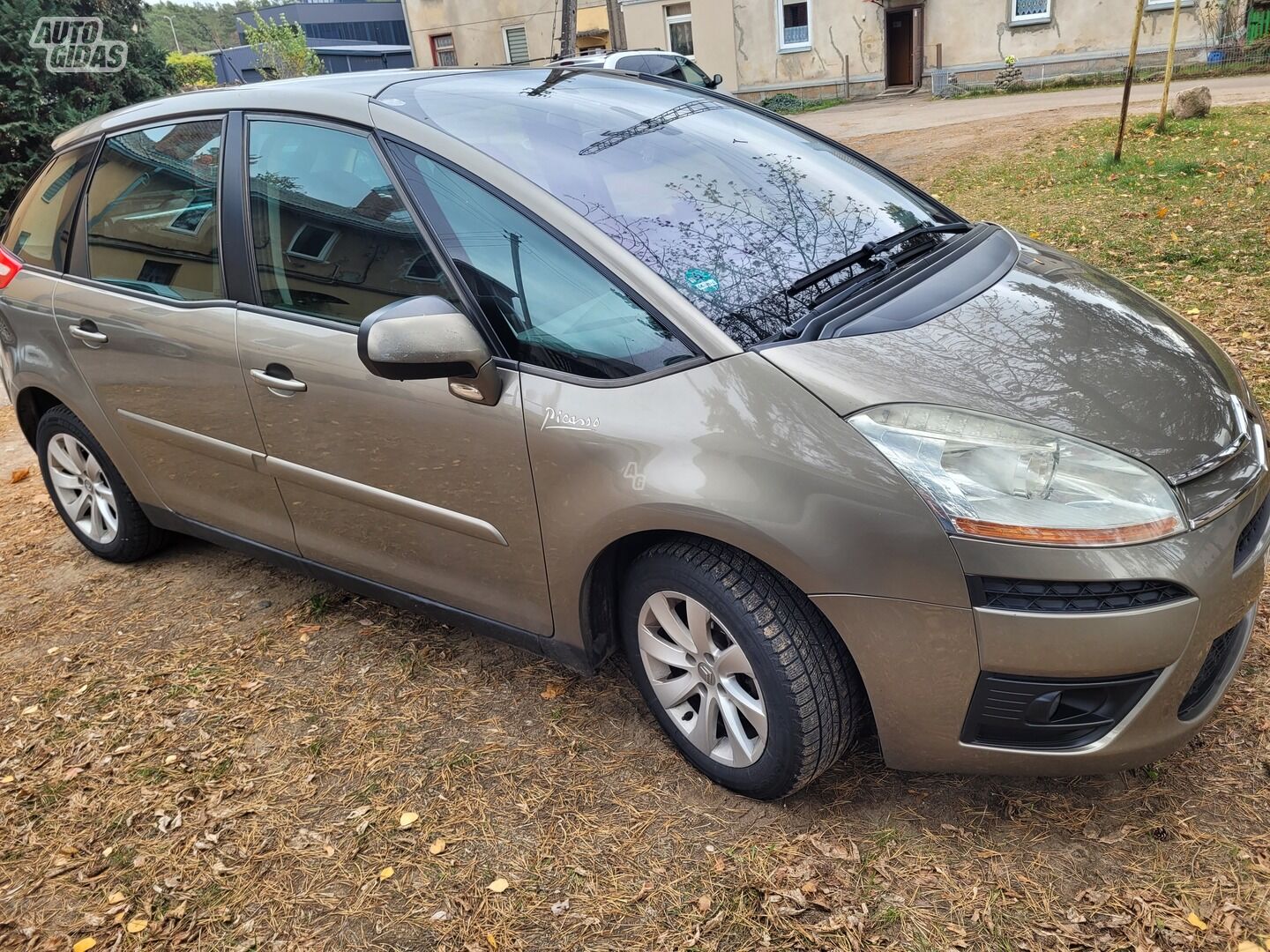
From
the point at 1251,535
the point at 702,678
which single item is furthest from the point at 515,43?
the point at 1251,535

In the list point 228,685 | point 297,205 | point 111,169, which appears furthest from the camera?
point 111,169

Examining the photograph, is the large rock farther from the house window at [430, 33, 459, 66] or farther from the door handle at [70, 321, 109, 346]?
the house window at [430, 33, 459, 66]

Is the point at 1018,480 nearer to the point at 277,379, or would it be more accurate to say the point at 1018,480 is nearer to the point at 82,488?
the point at 277,379

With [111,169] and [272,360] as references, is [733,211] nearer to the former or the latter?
[272,360]

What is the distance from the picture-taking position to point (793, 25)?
27.4 m

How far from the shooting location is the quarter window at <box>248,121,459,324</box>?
2615mm

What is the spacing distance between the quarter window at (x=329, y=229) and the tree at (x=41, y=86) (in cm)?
1126

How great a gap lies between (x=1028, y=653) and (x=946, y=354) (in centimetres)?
69

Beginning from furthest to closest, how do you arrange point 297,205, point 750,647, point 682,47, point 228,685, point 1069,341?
point 682,47, point 228,685, point 297,205, point 1069,341, point 750,647

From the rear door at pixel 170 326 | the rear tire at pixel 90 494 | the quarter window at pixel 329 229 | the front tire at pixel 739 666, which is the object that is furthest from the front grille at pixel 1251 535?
the rear tire at pixel 90 494

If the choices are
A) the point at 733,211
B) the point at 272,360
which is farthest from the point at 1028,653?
the point at 272,360

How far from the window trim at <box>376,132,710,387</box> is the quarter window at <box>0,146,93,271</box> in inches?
69.7

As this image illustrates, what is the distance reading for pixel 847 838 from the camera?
227 cm

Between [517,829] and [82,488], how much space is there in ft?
9.10
